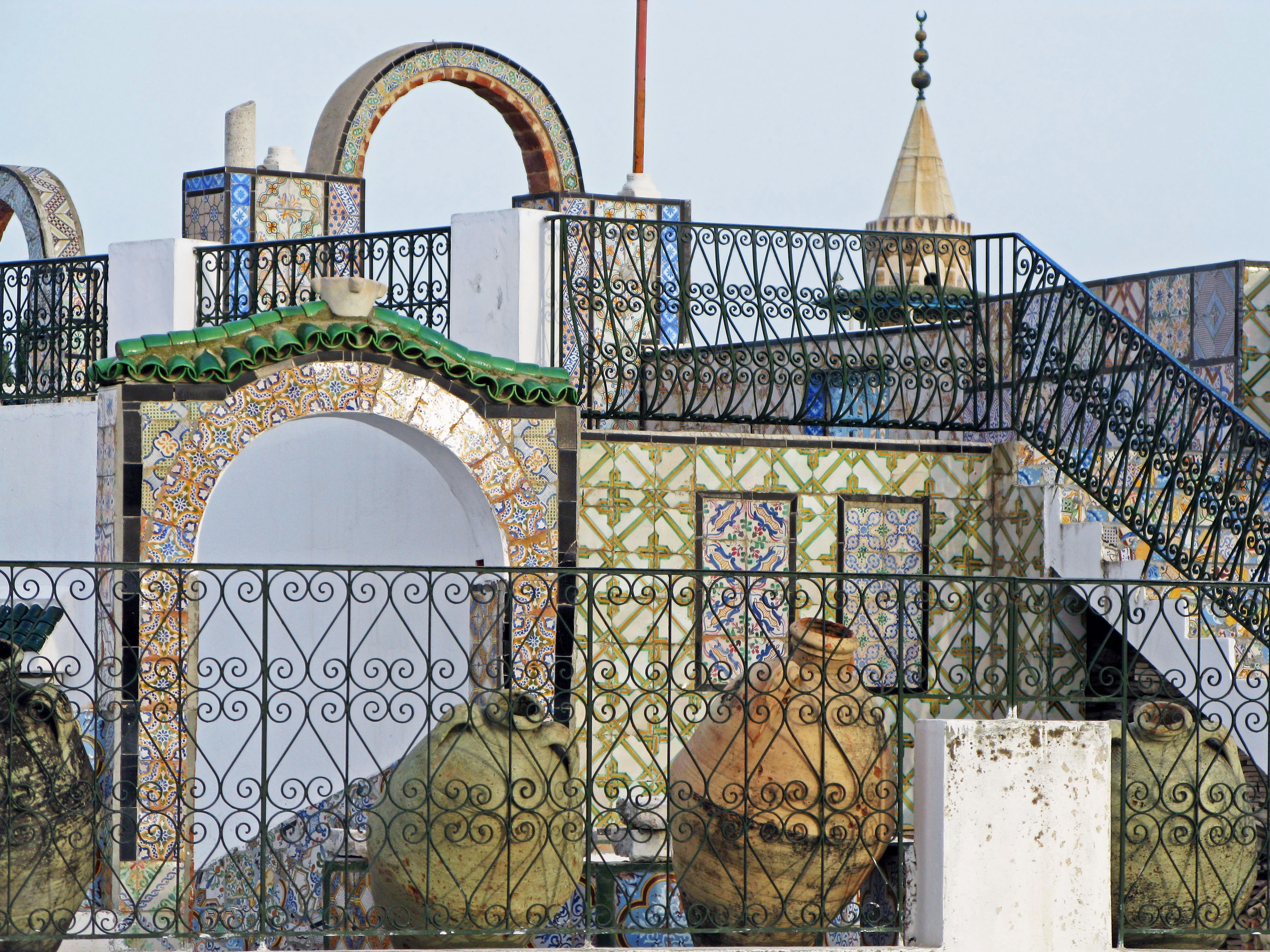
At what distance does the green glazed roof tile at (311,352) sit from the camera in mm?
8484

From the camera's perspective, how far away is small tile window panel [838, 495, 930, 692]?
10.6 meters

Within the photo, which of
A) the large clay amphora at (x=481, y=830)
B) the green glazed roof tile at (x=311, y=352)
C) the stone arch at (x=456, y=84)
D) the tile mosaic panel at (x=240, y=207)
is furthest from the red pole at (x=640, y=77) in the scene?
the large clay amphora at (x=481, y=830)

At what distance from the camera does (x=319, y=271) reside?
11.2 meters

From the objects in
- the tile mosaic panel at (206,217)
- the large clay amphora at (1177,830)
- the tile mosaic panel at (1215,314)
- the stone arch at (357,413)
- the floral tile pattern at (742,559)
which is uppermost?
the tile mosaic panel at (206,217)

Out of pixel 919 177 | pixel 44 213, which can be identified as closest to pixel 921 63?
pixel 919 177

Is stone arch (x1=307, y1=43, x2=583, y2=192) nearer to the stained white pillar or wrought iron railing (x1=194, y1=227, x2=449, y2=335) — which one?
the stained white pillar

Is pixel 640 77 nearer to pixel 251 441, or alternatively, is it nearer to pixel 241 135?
pixel 241 135

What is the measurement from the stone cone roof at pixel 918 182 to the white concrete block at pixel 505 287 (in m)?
5.18

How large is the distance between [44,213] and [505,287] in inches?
253

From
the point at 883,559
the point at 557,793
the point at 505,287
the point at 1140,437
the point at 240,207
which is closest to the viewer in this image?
the point at 557,793

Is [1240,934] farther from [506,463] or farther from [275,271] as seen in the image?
[275,271]

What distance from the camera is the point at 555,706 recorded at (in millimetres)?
8750

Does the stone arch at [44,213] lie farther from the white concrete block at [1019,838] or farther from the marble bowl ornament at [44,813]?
the white concrete block at [1019,838]

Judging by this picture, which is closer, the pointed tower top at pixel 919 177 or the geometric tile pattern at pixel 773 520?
the geometric tile pattern at pixel 773 520
